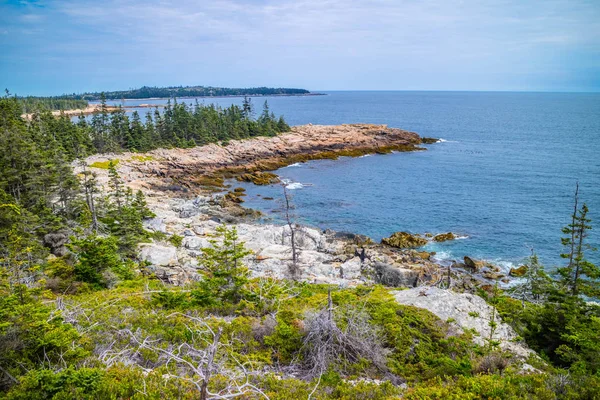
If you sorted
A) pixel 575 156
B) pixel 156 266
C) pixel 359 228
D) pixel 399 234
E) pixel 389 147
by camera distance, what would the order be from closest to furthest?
pixel 156 266
pixel 399 234
pixel 359 228
pixel 575 156
pixel 389 147

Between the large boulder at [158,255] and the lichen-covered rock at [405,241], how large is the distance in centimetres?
1867

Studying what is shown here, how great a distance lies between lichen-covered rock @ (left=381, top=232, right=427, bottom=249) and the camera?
3250 cm

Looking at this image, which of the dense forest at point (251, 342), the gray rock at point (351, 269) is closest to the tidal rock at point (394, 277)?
the gray rock at point (351, 269)

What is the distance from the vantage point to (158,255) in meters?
23.4

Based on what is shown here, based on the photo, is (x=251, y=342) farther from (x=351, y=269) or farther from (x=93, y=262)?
(x=351, y=269)

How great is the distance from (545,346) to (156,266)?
19211 mm

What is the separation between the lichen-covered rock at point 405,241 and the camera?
32.5 m

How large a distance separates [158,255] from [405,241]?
69.3 ft

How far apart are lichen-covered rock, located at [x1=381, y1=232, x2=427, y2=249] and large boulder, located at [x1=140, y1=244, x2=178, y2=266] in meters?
18.7

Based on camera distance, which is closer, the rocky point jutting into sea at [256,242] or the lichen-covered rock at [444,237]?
the rocky point jutting into sea at [256,242]

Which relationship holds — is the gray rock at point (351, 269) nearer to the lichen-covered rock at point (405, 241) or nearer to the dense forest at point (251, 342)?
the lichen-covered rock at point (405, 241)

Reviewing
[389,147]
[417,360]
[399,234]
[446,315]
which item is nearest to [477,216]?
[399,234]

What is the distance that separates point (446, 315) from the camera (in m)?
11.5

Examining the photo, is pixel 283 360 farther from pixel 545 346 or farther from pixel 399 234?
pixel 399 234
